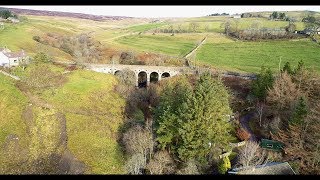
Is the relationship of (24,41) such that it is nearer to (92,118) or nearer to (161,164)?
(92,118)

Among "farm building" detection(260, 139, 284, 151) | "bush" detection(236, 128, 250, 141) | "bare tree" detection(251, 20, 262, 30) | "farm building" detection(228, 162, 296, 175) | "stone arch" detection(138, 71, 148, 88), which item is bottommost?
"stone arch" detection(138, 71, 148, 88)

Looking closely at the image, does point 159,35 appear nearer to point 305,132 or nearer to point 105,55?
point 105,55

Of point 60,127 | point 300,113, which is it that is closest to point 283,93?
point 300,113

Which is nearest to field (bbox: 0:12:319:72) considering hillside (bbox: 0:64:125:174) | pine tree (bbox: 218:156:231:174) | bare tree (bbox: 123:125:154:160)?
hillside (bbox: 0:64:125:174)

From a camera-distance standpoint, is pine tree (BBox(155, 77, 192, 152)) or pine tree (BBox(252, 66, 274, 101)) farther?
pine tree (BBox(252, 66, 274, 101))

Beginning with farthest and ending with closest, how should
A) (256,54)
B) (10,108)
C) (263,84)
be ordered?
(256,54)
(263,84)
(10,108)

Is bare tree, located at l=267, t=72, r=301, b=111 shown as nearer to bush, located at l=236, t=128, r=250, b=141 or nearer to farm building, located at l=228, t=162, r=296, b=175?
bush, located at l=236, t=128, r=250, b=141
